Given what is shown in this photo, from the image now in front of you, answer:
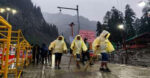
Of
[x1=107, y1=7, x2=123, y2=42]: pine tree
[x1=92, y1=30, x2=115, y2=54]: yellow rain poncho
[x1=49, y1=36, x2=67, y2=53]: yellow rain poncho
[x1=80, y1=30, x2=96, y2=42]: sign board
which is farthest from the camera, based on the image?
[x1=107, y1=7, x2=123, y2=42]: pine tree

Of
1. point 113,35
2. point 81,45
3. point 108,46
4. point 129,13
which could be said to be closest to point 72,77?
point 108,46

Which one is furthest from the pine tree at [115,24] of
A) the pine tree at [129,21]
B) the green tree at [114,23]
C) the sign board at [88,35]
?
the sign board at [88,35]

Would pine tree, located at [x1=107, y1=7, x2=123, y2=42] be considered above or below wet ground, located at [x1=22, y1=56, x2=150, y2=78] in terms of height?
above

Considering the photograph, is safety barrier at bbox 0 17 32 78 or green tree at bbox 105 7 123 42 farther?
green tree at bbox 105 7 123 42

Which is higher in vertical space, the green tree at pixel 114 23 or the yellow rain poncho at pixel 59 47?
the green tree at pixel 114 23

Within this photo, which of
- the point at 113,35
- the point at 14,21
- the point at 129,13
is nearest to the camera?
the point at 113,35

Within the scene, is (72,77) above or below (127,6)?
below

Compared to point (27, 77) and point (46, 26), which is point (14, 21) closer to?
point (46, 26)

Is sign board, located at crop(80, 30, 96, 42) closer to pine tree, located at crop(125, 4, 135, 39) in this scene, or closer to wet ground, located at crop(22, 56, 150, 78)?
wet ground, located at crop(22, 56, 150, 78)

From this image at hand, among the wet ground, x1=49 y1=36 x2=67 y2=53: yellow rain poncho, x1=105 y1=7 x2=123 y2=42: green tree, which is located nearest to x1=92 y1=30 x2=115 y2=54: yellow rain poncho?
the wet ground

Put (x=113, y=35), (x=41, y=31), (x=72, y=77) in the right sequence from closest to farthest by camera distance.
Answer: (x=72, y=77)
(x=113, y=35)
(x=41, y=31)

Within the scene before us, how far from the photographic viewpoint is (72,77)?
5121 mm

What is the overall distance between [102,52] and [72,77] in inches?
98.7

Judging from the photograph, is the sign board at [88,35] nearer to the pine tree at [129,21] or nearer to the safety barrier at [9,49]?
the safety barrier at [9,49]
